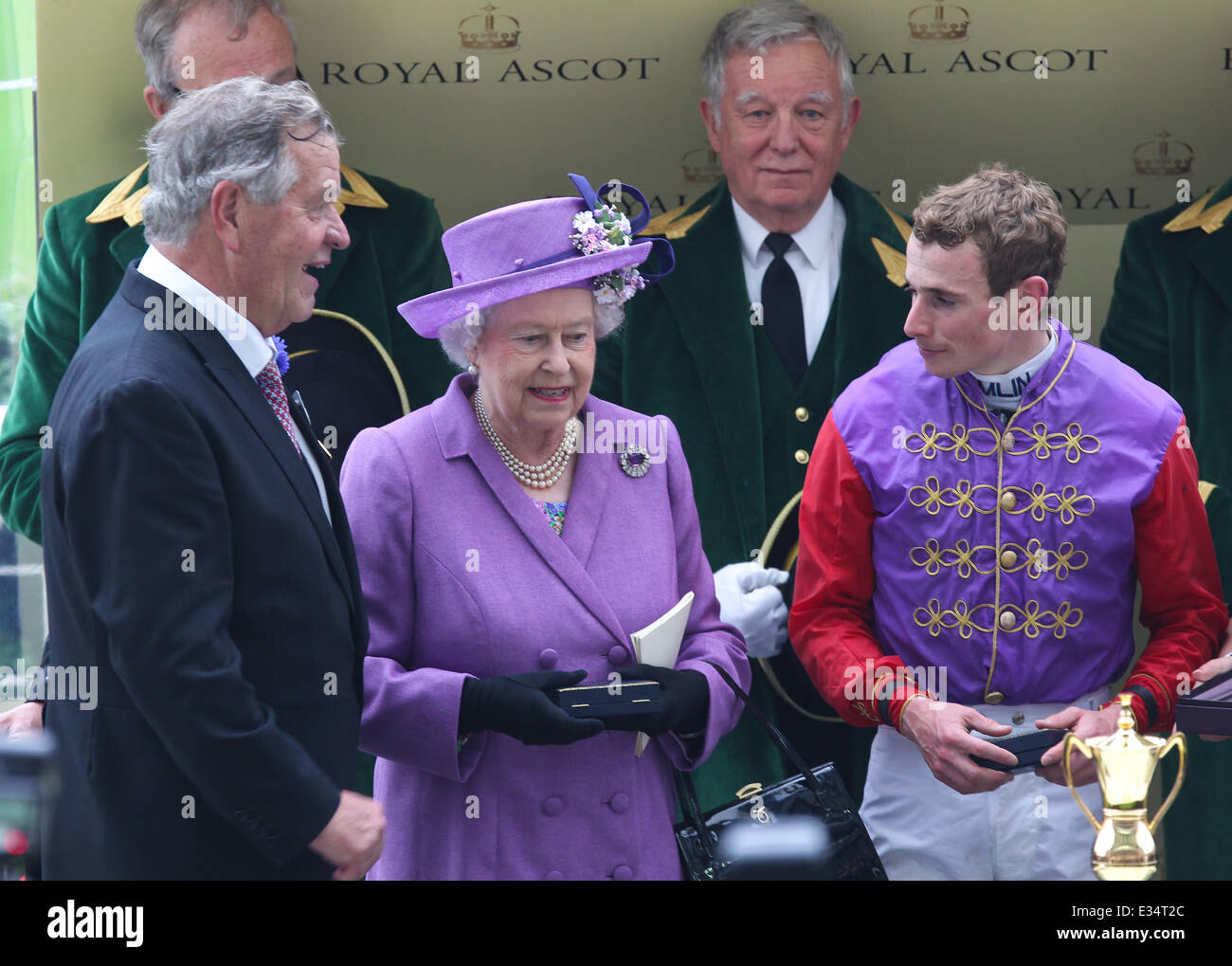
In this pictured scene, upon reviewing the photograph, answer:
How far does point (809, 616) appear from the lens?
3.04 meters

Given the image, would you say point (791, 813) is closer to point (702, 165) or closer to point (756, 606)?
point (756, 606)

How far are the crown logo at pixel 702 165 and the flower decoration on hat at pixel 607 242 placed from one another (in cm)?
94

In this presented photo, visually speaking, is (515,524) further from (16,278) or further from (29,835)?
(16,278)

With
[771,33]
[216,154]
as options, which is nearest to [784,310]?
[771,33]

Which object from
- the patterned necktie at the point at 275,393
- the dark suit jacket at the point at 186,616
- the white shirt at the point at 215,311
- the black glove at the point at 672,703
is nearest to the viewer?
the dark suit jacket at the point at 186,616

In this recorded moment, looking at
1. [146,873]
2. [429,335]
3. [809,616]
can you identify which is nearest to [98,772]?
[146,873]

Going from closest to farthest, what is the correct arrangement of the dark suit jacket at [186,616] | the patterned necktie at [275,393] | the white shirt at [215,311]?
the dark suit jacket at [186,616]
the white shirt at [215,311]
the patterned necktie at [275,393]

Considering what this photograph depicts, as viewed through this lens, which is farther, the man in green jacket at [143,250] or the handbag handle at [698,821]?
the man in green jacket at [143,250]

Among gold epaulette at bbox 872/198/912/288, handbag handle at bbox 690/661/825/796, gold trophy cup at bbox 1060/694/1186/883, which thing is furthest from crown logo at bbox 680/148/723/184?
gold trophy cup at bbox 1060/694/1186/883

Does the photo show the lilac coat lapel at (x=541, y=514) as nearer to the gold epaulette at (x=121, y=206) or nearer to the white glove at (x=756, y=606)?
the white glove at (x=756, y=606)

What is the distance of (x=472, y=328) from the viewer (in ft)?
9.09

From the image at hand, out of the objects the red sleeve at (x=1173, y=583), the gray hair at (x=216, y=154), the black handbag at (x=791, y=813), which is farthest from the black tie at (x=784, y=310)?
the gray hair at (x=216, y=154)

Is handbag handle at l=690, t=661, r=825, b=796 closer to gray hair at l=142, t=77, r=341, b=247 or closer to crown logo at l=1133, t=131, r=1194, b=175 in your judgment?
gray hair at l=142, t=77, r=341, b=247

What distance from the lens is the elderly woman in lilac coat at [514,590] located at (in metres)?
2.71
